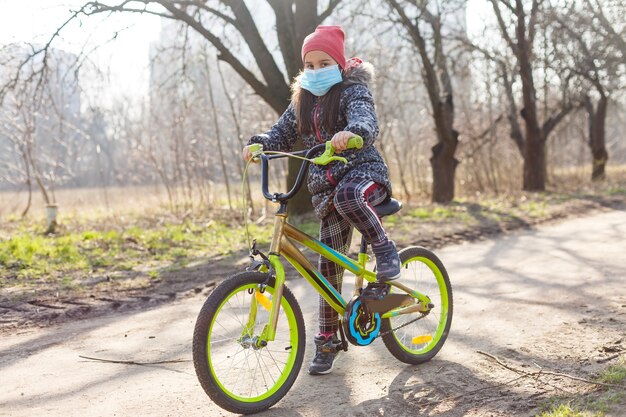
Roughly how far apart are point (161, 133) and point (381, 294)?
13271 millimetres

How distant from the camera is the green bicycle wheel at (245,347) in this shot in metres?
3.00

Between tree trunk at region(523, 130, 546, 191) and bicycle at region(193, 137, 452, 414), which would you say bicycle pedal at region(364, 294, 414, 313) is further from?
tree trunk at region(523, 130, 546, 191)

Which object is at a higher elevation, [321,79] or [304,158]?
[321,79]

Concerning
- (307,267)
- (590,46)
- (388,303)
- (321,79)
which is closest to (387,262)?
(388,303)

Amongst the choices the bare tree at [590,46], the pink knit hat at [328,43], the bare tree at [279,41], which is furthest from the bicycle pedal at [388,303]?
the bare tree at [590,46]

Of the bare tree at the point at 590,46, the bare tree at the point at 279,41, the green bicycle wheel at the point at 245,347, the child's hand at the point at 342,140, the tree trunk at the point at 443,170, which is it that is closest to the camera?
the green bicycle wheel at the point at 245,347

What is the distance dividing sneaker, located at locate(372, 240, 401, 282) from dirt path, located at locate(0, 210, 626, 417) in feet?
1.91

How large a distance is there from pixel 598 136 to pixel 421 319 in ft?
63.6

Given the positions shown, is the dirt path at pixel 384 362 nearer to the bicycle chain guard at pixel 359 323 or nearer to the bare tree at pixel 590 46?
the bicycle chain guard at pixel 359 323

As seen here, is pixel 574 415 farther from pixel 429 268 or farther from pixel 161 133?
pixel 161 133

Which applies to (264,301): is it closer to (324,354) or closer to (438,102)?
(324,354)

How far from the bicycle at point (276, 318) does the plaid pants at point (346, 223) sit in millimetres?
119

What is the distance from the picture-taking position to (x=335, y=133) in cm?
351

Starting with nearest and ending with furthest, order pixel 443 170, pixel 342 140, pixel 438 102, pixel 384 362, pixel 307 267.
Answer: pixel 342 140 → pixel 307 267 → pixel 384 362 → pixel 438 102 → pixel 443 170
